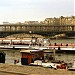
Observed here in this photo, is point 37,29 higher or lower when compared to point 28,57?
higher

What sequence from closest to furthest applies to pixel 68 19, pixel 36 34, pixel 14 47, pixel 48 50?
pixel 48 50 → pixel 14 47 → pixel 36 34 → pixel 68 19

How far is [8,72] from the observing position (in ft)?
39.9

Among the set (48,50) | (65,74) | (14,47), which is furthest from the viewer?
(14,47)

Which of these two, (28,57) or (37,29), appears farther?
(37,29)

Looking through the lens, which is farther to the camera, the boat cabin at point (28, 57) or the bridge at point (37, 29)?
the bridge at point (37, 29)

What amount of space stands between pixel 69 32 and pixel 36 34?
1265 cm

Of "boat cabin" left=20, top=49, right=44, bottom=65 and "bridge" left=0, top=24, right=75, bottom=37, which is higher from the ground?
"bridge" left=0, top=24, right=75, bottom=37

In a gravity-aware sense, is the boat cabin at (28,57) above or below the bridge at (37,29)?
below

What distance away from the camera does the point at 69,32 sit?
97062mm

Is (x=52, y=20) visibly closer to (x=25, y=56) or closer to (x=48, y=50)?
(x=48, y=50)

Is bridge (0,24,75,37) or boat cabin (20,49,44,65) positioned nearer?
boat cabin (20,49,44,65)

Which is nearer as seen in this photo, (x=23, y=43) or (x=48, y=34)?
(x=23, y=43)

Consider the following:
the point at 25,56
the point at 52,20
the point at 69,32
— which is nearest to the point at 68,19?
the point at 52,20

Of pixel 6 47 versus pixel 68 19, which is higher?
pixel 68 19
